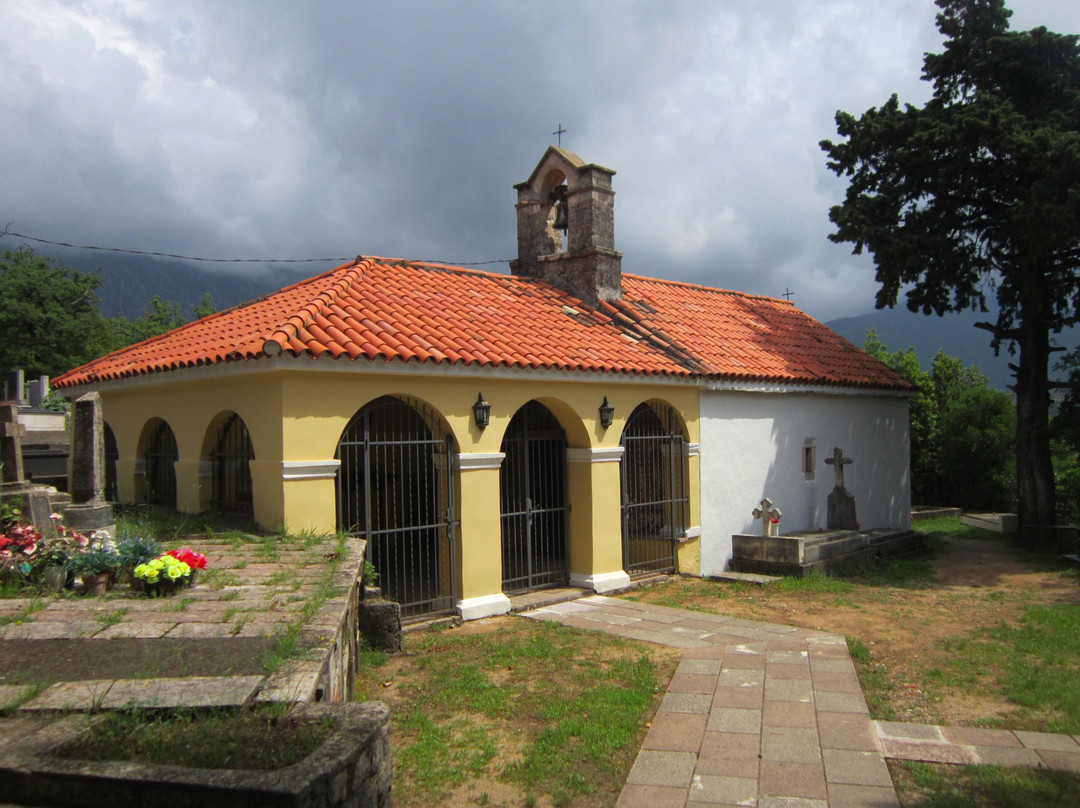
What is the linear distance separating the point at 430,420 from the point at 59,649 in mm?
5659

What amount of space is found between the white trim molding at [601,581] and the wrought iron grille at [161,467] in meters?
5.70

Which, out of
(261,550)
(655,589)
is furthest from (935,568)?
(261,550)

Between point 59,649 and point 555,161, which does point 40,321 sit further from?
point 59,649

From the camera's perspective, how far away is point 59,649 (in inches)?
163

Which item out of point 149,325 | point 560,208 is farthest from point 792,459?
point 149,325

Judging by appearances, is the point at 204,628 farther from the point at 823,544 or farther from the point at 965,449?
the point at 965,449

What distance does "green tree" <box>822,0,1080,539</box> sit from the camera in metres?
13.7

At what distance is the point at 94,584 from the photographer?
5574mm

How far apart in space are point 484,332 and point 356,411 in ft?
7.83

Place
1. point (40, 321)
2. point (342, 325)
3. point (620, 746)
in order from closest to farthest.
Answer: point (620, 746)
point (342, 325)
point (40, 321)

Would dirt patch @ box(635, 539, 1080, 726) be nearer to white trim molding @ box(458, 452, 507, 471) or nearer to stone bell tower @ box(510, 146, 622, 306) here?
white trim molding @ box(458, 452, 507, 471)

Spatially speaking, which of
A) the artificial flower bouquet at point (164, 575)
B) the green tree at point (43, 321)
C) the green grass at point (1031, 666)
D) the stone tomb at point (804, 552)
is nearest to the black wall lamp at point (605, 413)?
the stone tomb at point (804, 552)

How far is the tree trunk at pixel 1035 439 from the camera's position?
618 inches

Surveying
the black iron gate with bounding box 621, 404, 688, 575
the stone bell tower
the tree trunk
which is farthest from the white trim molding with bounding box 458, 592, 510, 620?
the tree trunk
